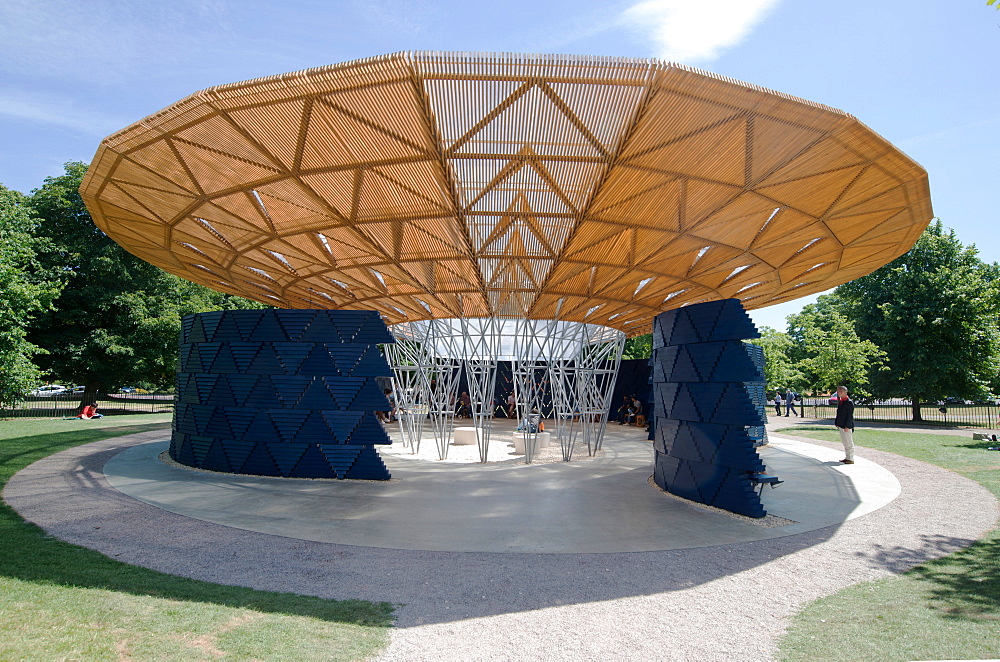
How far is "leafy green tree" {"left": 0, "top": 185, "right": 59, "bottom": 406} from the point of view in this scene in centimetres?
2962

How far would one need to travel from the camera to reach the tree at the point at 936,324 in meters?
40.4

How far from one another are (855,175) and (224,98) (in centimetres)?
1289

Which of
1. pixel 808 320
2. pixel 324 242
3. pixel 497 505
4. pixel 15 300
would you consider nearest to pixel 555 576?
pixel 497 505

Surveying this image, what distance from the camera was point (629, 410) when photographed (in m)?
42.1

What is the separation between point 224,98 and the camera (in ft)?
32.6

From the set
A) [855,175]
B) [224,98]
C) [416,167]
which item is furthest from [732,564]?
[224,98]

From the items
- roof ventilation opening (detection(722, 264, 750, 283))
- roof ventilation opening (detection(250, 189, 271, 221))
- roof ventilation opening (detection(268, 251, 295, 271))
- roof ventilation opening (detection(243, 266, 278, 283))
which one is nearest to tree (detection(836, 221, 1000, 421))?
roof ventilation opening (detection(722, 264, 750, 283))

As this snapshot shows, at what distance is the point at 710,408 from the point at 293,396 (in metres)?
12.1

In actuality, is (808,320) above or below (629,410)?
above

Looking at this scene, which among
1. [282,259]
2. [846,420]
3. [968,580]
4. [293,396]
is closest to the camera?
[968,580]

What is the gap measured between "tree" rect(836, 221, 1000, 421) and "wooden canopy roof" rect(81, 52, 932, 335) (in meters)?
28.3

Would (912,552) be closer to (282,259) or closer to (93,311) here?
(282,259)

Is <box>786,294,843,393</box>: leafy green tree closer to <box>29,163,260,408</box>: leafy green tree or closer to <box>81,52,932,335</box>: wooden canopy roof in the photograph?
<box>81,52,932,335</box>: wooden canopy roof

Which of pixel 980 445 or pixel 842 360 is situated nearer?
pixel 980 445
